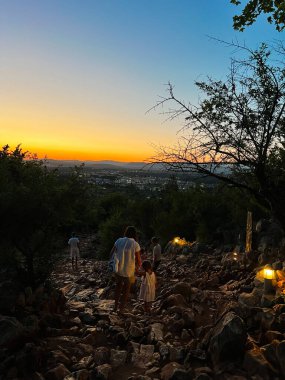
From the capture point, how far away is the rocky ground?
5.63m

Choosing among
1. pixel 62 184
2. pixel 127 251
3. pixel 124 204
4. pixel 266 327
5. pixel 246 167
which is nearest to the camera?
pixel 266 327

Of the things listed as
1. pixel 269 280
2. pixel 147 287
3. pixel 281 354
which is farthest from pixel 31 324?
pixel 269 280

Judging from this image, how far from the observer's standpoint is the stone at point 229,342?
5.71 metres

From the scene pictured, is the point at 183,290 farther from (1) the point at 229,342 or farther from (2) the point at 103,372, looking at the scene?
(2) the point at 103,372

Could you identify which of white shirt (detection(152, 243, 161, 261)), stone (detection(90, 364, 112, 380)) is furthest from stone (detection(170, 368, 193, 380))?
white shirt (detection(152, 243, 161, 261))

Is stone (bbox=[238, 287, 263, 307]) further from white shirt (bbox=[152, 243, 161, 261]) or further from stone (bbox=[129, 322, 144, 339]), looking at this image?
white shirt (bbox=[152, 243, 161, 261])

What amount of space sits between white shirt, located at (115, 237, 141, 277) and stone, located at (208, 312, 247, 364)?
3.09 m

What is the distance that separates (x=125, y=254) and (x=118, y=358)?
2595 mm

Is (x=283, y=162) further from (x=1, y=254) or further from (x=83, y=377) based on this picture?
(x=1, y=254)

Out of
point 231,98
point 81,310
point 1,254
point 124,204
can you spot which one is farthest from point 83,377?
point 124,204

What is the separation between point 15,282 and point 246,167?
22.0 feet

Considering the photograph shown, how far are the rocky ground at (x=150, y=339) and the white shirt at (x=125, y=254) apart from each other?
1.20m

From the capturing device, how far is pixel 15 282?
363 inches

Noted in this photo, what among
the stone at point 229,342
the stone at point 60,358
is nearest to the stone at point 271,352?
the stone at point 229,342
